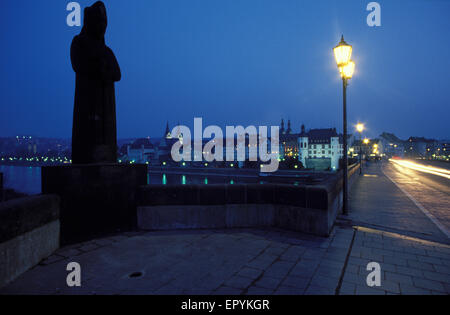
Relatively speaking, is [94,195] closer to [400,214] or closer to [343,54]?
[343,54]

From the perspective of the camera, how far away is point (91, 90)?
585 cm

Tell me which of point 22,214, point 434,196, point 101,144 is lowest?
point 434,196

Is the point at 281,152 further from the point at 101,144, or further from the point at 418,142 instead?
the point at 101,144

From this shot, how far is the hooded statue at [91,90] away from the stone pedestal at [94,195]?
554mm

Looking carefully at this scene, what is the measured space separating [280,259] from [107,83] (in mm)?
5329

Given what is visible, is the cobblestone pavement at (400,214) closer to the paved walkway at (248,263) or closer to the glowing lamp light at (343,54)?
the paved walkway at (248,263)

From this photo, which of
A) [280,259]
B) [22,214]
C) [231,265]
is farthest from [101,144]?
[280,259]

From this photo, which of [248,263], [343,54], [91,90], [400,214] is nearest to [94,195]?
[91,90]

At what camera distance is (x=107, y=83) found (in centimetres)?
605

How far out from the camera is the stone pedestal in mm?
5102

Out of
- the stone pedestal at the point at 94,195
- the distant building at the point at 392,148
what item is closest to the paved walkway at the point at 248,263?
the stone pedestal at the point at 94,195

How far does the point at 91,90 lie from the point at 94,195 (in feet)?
7.76

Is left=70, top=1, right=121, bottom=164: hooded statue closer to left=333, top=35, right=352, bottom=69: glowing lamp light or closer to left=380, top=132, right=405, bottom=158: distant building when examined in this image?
left=333, top=35, right=352, bottom=69: glowing lamp light

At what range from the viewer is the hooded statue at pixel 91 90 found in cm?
573
